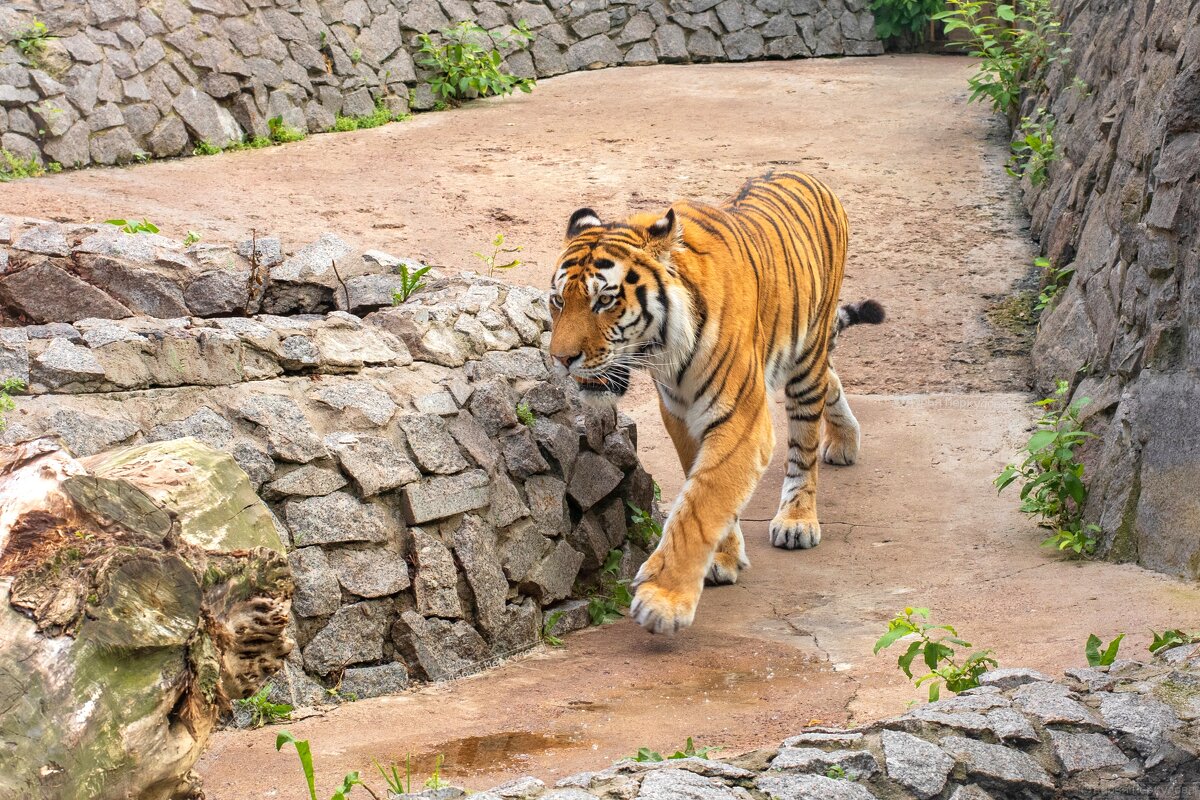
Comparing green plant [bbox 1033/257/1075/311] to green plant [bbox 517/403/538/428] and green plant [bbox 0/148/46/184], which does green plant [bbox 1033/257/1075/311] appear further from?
green plant [bbox 0/148/46/184]

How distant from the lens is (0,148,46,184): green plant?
9.39 meters

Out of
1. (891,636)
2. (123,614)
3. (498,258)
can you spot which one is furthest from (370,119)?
(123,614)

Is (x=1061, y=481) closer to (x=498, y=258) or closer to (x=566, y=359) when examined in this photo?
(x=566, y=359)

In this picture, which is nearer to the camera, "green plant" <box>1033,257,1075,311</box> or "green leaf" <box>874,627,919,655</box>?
"green leaf" <box>874,627,919,655</box>

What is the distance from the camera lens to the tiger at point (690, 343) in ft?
16.1

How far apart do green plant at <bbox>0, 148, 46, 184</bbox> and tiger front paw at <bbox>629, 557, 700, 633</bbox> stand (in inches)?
263

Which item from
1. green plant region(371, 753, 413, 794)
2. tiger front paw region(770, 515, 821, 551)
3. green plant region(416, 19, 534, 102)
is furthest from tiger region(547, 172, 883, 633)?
green plant region(416, 19, 534, 102)

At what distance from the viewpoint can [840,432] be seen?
7156 millimetres

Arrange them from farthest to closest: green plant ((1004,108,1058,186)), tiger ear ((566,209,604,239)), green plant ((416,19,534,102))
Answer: green plant ((416,19,534,102)) < green plant ((1004,108,1058,186)) < tiger ear ((566,209,604,239))

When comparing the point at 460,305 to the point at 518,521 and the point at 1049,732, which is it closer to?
the point at 518,521

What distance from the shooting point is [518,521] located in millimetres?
5156

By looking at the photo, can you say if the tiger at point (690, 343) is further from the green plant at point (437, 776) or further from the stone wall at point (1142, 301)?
the stone wall at point (1142, 301)

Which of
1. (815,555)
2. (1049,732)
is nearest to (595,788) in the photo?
(1049,732)

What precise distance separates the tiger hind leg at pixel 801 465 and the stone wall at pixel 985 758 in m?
2.72
